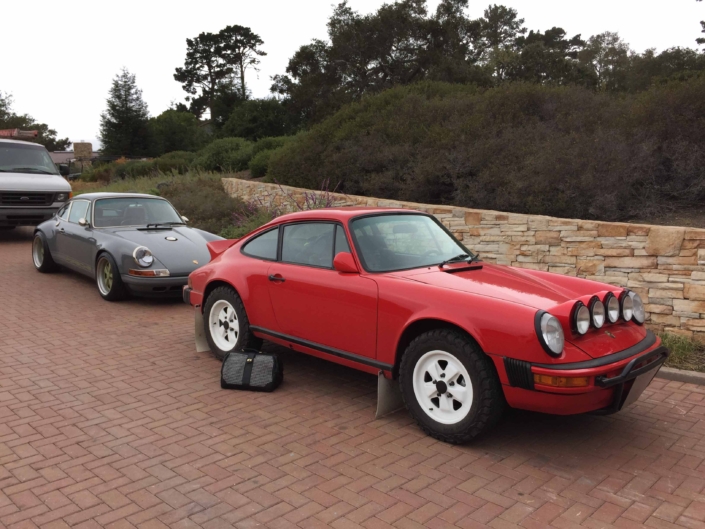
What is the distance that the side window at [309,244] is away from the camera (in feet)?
16.4

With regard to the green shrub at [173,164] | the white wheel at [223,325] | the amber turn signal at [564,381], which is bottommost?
the white wheel at [223,325]

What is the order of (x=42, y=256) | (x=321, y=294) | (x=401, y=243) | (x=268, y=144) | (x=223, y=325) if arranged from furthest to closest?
(x=268, y=144) → (x=42, y=256) → (x=223, y=325) → (x=401, y=243) → (x=321, y=294)

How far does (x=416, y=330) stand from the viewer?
4.31 meters

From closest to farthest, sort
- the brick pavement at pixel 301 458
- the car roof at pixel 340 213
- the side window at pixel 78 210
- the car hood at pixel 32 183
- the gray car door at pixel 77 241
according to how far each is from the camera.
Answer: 1. the brick pavement at pixel 301 458
2. the car roof at pixel 340 213
3. the gray car door at pixel 77 241
4. the side window at pixel 78 210
5. the car hood at pixel 32 183

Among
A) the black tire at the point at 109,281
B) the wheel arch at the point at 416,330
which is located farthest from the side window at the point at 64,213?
the wheel arch at the point at 416,330

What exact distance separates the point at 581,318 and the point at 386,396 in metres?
1.54

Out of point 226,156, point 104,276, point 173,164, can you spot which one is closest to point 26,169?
point 104,276

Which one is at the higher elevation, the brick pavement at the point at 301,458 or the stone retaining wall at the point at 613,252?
the stone retaining wall at the point at 613,252

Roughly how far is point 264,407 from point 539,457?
2112 millimetres

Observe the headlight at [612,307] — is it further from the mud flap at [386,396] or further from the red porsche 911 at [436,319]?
the mud flap at [386,396]

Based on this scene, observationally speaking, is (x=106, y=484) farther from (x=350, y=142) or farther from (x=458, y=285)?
(x=350, y=142)

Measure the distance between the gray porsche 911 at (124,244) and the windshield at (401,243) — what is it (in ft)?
13.1

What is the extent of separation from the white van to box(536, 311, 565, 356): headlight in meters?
12.8

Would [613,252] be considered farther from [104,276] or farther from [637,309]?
[104,276]
